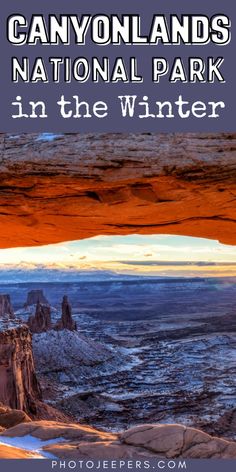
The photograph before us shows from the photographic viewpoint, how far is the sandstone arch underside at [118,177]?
8.52 m

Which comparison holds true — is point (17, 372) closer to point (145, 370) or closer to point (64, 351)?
point (64, 351)

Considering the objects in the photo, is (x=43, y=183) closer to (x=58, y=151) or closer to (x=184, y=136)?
(x=58, y=151)

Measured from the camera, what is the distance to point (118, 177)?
28.9 ft

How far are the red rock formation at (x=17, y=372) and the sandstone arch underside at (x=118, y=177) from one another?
20397 mm

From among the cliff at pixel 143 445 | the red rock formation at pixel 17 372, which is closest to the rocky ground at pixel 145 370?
the red rock formation at pixel 17 372

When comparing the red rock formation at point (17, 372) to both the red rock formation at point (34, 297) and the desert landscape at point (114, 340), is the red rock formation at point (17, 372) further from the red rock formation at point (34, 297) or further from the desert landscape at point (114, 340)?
the red rock formation at point (34, 297)

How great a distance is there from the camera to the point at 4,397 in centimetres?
2844

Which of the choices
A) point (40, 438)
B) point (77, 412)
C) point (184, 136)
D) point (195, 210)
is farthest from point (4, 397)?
point (184, 136)

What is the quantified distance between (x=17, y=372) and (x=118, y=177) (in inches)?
937

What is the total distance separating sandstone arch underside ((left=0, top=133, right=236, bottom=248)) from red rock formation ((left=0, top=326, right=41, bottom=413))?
66.9ft

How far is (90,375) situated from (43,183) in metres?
46.5

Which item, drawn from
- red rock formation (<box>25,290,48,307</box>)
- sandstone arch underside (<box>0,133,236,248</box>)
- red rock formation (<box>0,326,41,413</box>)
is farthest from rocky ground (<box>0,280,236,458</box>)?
sandstone arch underside (<box>0,133,236,248</box>)

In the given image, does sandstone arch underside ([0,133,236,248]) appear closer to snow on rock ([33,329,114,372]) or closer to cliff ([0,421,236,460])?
cliff ([0,421,236,460])

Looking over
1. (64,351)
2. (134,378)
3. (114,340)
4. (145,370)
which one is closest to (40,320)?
(64,351)
